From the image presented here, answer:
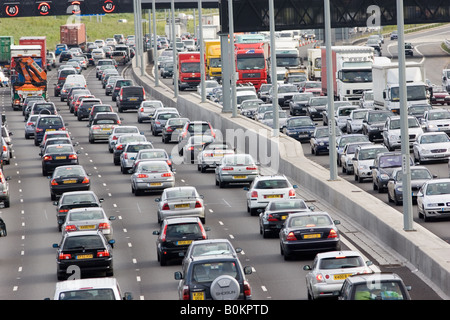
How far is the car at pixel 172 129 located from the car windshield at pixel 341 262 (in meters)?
37.7

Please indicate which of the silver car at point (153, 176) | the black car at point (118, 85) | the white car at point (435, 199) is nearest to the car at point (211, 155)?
the silver car at point (153, 176)

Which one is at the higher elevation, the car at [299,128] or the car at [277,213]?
the car at [299,128]

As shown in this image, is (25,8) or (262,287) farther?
(25,8)

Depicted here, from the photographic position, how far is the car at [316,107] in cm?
6925

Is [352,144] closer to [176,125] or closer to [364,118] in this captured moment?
[364,118]

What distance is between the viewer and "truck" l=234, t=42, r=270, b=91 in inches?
3477

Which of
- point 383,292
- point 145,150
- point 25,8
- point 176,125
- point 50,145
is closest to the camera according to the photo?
point 383,292

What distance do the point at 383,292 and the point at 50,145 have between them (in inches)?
1355

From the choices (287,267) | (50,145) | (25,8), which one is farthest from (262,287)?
(25,8)

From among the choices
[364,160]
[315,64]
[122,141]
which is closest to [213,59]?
[315,64]

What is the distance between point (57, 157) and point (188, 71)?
45.5 meters

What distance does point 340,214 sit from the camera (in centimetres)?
3806

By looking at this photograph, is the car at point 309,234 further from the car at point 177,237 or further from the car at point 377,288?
the car at point 377,288

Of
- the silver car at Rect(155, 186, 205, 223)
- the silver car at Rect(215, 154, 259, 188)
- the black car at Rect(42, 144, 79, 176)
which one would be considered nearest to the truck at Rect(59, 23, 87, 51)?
the black car at Rect(42, 144, 79, 176)
